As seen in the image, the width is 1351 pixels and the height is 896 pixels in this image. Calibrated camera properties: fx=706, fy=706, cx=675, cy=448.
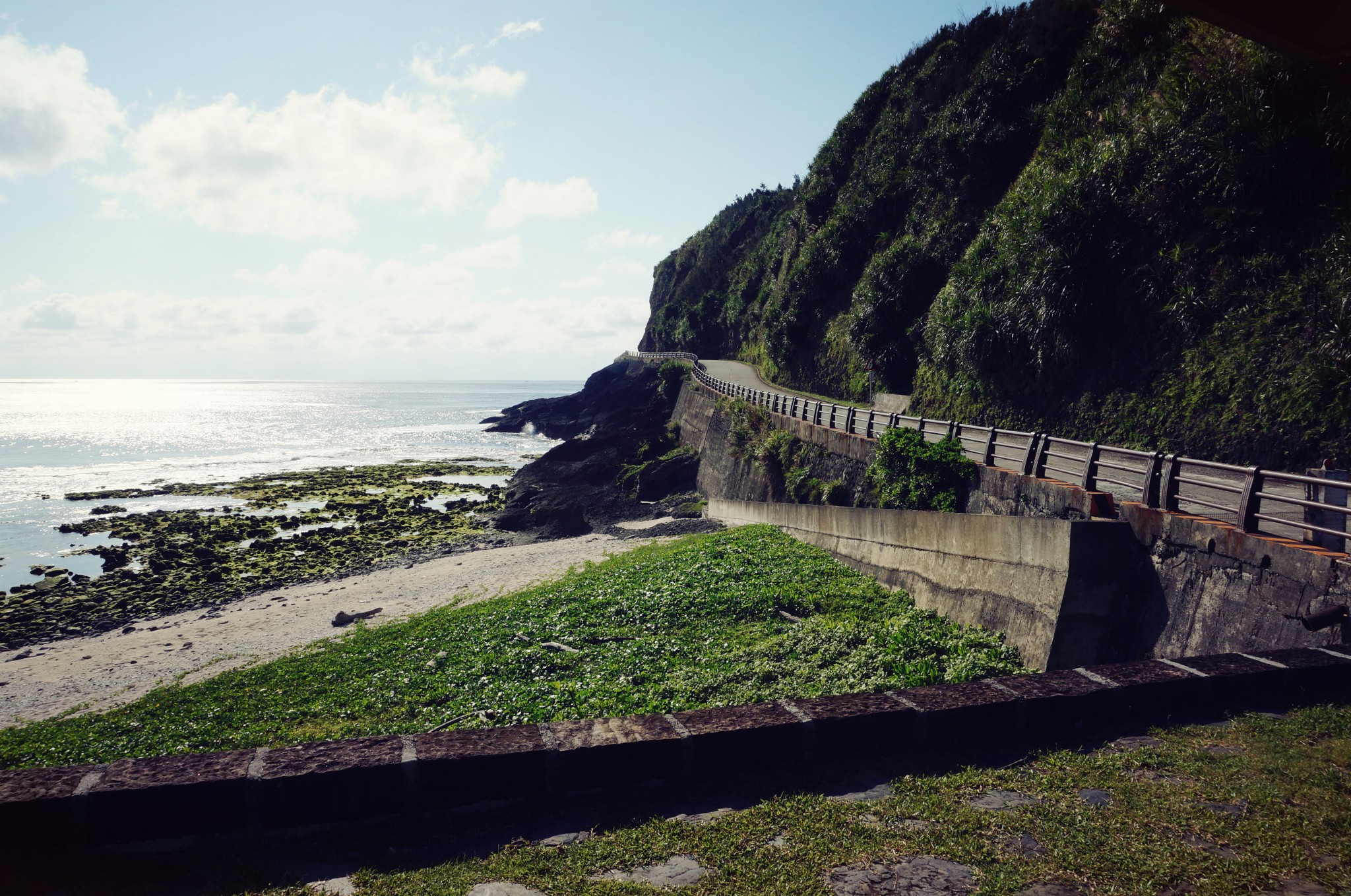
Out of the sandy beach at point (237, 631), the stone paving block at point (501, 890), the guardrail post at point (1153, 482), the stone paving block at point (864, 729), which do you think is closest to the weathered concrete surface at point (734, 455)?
the sandy beach at point (237, 631)

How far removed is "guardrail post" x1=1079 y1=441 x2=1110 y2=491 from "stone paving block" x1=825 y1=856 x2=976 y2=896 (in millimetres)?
8167

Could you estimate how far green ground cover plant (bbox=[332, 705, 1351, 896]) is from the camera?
11.2 ft

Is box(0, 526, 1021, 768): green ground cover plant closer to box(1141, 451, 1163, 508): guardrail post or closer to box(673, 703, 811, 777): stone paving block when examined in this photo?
box(1141, 451, 1163, 508): guardrail post

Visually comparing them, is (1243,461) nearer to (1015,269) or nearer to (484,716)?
(1015,269)

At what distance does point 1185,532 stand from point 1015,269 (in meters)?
13.1

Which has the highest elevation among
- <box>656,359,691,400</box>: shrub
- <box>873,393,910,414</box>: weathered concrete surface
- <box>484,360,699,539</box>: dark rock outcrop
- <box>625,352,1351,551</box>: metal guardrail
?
<box>656,359,691,400</box>: shrub

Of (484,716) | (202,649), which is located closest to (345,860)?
(484,716)

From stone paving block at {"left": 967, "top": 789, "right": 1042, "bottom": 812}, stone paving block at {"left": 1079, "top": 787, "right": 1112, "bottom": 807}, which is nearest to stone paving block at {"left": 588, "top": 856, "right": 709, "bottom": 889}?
stone paving block at {"left": 967, "top": 789, "right": 1042, "bottom": 812}

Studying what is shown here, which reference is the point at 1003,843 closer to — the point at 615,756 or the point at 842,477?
the point at 615,756

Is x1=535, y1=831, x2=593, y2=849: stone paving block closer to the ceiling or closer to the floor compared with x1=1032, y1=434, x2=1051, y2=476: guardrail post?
closer to the floor

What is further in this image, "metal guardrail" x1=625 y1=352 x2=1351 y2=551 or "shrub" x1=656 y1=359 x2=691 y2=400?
"shrub" x1=656 y1=359 x2=691 y2=400

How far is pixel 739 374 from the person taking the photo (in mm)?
53750

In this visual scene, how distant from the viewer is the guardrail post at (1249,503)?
7137 millimetres

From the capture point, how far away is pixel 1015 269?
19.1 m
